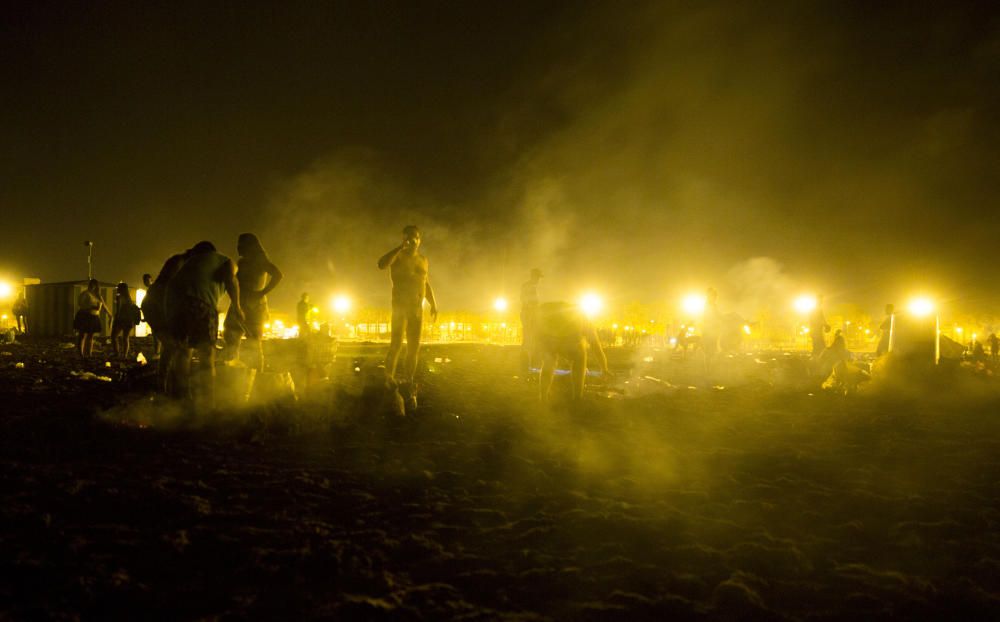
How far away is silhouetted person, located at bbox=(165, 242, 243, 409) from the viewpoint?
17.0 ft

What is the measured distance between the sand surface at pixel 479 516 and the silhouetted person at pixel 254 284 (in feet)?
2.95

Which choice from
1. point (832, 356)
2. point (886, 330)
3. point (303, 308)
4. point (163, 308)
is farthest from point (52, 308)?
point (886, 330)

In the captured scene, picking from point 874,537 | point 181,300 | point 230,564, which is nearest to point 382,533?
point 230,564

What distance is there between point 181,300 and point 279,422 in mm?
1691

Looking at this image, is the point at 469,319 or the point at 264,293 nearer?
the point at 264,293

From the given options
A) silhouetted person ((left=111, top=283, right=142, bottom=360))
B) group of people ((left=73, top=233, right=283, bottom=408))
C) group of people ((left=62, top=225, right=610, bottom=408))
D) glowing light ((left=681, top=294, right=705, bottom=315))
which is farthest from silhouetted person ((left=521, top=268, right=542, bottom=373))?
glowing light ((left=681, top=294, right=705, bottom=315))

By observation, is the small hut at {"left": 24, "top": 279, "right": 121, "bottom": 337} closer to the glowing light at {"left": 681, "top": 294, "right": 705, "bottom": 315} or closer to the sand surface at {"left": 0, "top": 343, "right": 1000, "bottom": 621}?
the sand surface at {"left": 0, "top": 343, "right": 1000, "bottom": 621}

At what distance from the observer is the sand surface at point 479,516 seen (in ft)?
6.98

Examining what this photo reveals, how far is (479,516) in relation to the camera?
125 inches

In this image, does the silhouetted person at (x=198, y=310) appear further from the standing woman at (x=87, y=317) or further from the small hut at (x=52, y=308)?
the small hut at (x=52, y=308)

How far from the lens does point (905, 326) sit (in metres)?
9.67

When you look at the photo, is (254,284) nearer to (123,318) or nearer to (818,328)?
(123,318)

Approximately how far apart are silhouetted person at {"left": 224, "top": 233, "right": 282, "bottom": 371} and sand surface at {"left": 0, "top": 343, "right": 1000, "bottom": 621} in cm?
90

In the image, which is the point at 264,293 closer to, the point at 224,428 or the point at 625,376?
the point at 224,428
